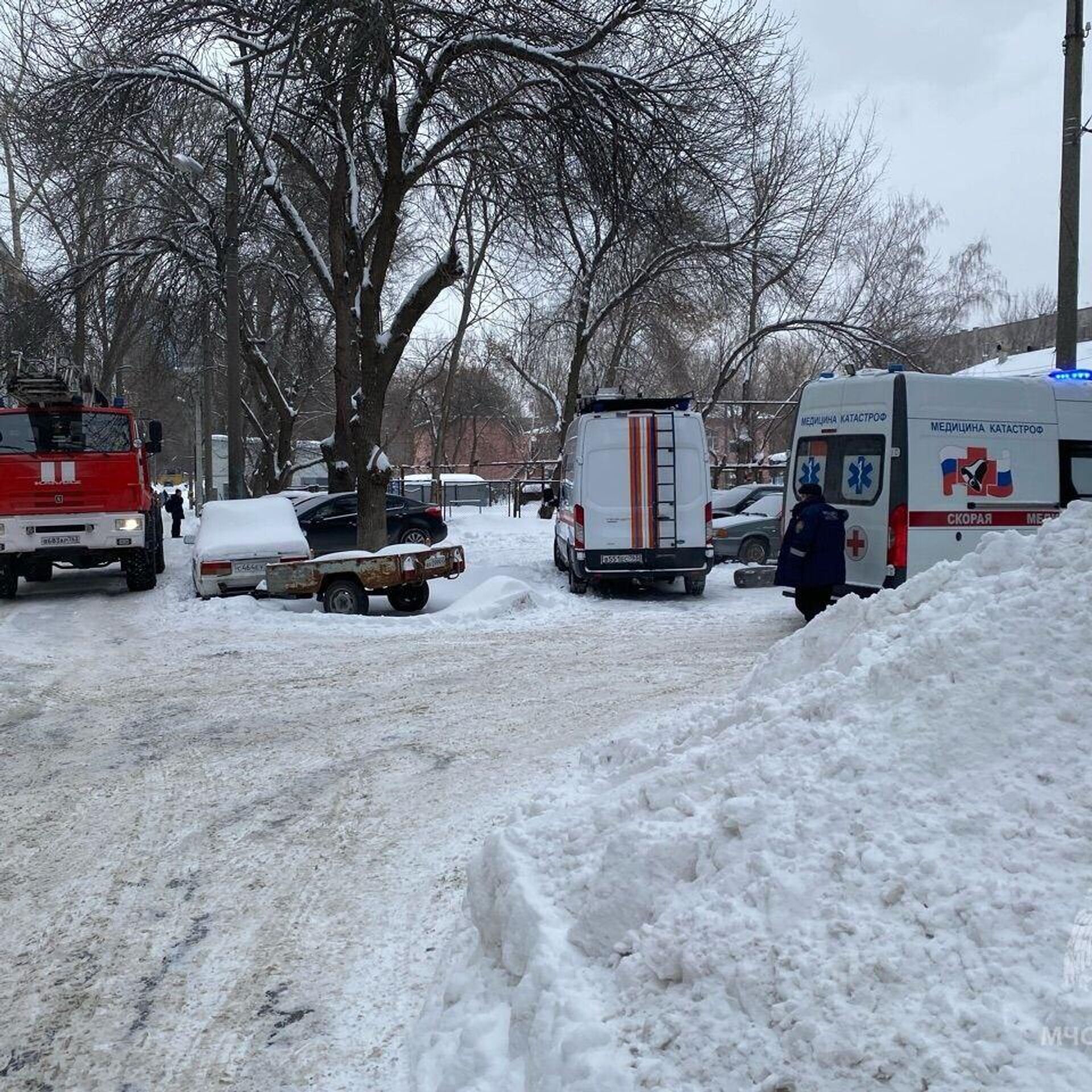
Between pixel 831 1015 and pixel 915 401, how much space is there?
901cm

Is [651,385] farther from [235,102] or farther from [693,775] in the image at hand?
[693,775]

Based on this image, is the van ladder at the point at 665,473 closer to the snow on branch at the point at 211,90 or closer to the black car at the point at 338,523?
the snow on branch at the point at 211,90

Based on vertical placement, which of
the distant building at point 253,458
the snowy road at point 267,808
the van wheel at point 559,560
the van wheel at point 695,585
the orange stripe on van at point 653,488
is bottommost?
the snowy road at point 267,808

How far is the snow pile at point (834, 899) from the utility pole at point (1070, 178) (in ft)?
33.6

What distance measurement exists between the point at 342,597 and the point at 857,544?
6513mm

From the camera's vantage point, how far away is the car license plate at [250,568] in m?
13.9

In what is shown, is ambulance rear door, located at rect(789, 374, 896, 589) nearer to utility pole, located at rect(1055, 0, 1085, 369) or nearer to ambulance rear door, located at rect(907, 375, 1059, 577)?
ambulance rear door, located at rect(907, 375, 1059, 577)

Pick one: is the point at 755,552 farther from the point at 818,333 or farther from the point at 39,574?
the point at 39,574

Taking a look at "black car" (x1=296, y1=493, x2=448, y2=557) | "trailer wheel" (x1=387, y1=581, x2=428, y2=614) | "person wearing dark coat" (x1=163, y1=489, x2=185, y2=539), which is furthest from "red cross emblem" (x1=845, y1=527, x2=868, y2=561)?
"person wearing dark coat" (x1=163, y1=489, x2=185, y2=539)

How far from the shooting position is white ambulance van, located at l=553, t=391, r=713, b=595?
14180mm

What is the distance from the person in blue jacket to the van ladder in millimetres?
3633

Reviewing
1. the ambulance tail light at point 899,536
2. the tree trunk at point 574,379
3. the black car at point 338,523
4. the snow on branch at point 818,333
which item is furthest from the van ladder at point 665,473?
the snow on branch at point 818,333

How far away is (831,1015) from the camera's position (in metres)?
2.52

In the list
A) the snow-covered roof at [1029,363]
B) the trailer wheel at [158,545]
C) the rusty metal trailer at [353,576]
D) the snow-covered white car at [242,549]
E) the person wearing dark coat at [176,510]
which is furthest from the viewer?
the person wearing dark coat at [176,510]
